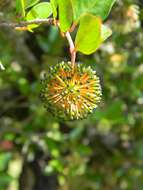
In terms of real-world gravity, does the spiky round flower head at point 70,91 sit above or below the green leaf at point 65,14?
below

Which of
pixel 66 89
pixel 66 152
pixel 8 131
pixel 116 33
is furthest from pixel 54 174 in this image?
pixel 66 89

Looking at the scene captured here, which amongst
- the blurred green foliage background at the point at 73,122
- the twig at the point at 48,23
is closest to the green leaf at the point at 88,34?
the twig at the point at 48,23

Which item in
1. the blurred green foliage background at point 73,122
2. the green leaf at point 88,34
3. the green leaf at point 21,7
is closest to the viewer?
the green leaf at point 88,34

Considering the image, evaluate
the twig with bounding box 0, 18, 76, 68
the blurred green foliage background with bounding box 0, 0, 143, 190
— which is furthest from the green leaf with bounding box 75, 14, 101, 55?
the blurred green foliage background with bounding box 0, 0, 143, 190

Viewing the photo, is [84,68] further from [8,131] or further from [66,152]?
[66,152]

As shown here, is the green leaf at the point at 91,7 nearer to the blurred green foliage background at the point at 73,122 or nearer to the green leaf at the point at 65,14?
the green leaf at the point at 65,14
